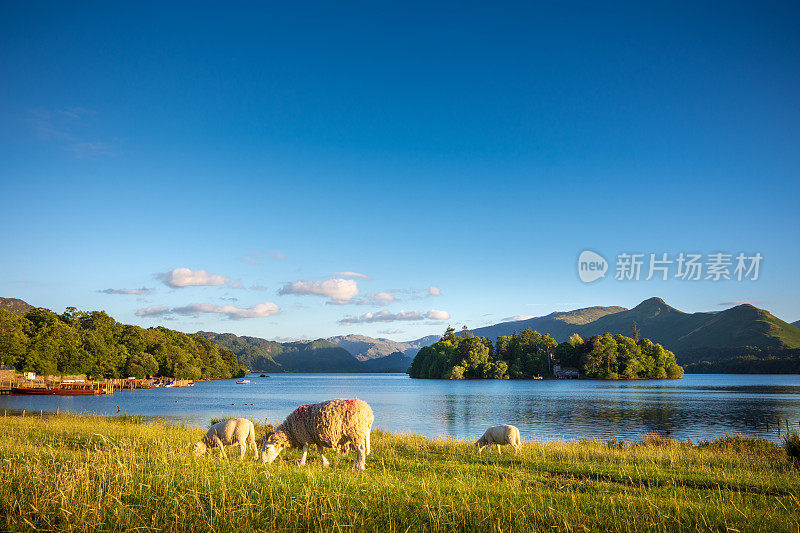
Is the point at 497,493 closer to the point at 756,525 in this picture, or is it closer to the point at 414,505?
the point at 414,505

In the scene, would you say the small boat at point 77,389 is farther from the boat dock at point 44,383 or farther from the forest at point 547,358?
the forest at point 547,358

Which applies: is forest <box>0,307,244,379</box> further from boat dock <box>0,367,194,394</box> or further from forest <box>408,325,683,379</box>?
forest <box>408,325,683,379</box>

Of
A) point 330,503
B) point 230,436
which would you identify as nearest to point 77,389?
point 230,436

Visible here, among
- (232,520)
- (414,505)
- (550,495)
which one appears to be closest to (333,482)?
(414,505)

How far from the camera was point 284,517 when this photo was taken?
715 centimetres

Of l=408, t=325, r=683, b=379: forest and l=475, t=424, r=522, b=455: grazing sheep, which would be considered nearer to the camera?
l=475, t=424, r=522, b=455: grazing sheep

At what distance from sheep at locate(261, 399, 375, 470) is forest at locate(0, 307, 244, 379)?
329 feet

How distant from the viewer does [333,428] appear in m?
13.1

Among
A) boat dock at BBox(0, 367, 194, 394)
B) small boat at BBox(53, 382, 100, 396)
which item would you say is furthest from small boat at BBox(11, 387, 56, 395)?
small boat at BBox(53, 382, 100, 396)

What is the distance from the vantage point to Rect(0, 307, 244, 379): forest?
3597 inches

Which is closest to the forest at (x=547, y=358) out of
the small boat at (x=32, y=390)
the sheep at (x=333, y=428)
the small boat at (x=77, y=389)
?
the small boat at (x=77, y=389)

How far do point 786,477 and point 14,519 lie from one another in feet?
57.5

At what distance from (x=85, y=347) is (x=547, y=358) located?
134070 millimetres

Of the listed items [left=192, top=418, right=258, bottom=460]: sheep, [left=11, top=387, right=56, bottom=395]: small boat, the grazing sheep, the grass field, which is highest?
the grass field
